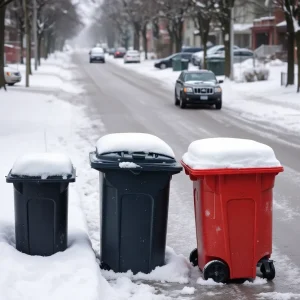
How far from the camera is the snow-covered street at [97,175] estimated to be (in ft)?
19.9

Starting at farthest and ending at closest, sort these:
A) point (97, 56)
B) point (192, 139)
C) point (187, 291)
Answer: point (97, 56) < point (192, 139) < point (187, 291)

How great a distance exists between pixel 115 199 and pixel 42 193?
67 centimetres

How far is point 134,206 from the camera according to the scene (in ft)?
20.6

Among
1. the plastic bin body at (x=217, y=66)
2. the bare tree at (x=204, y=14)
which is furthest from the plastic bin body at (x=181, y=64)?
the plastic bin body at (x=217, y=66)

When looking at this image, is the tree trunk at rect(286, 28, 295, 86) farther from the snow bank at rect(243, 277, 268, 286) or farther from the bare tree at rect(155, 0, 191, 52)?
the bare tree at rect(155, 0, 191, 52)

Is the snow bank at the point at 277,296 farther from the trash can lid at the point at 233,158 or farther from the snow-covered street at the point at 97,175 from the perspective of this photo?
the trash can lid at the point at 233,158

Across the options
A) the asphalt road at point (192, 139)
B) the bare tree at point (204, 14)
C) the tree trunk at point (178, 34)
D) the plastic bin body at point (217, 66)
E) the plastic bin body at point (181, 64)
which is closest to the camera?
the asphalt road at point (192, 139)

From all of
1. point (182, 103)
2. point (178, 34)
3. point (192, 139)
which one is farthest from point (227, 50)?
point (178, 34)

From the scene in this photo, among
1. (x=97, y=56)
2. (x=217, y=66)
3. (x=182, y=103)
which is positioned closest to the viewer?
(x=182, y=103)

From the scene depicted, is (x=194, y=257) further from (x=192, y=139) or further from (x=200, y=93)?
(x=200, y=93)

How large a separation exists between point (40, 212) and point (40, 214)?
0.02 metres

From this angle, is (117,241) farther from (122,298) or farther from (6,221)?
(6,221)

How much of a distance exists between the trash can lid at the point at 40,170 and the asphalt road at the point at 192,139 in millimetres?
1350

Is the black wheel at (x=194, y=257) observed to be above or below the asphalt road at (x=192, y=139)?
above
